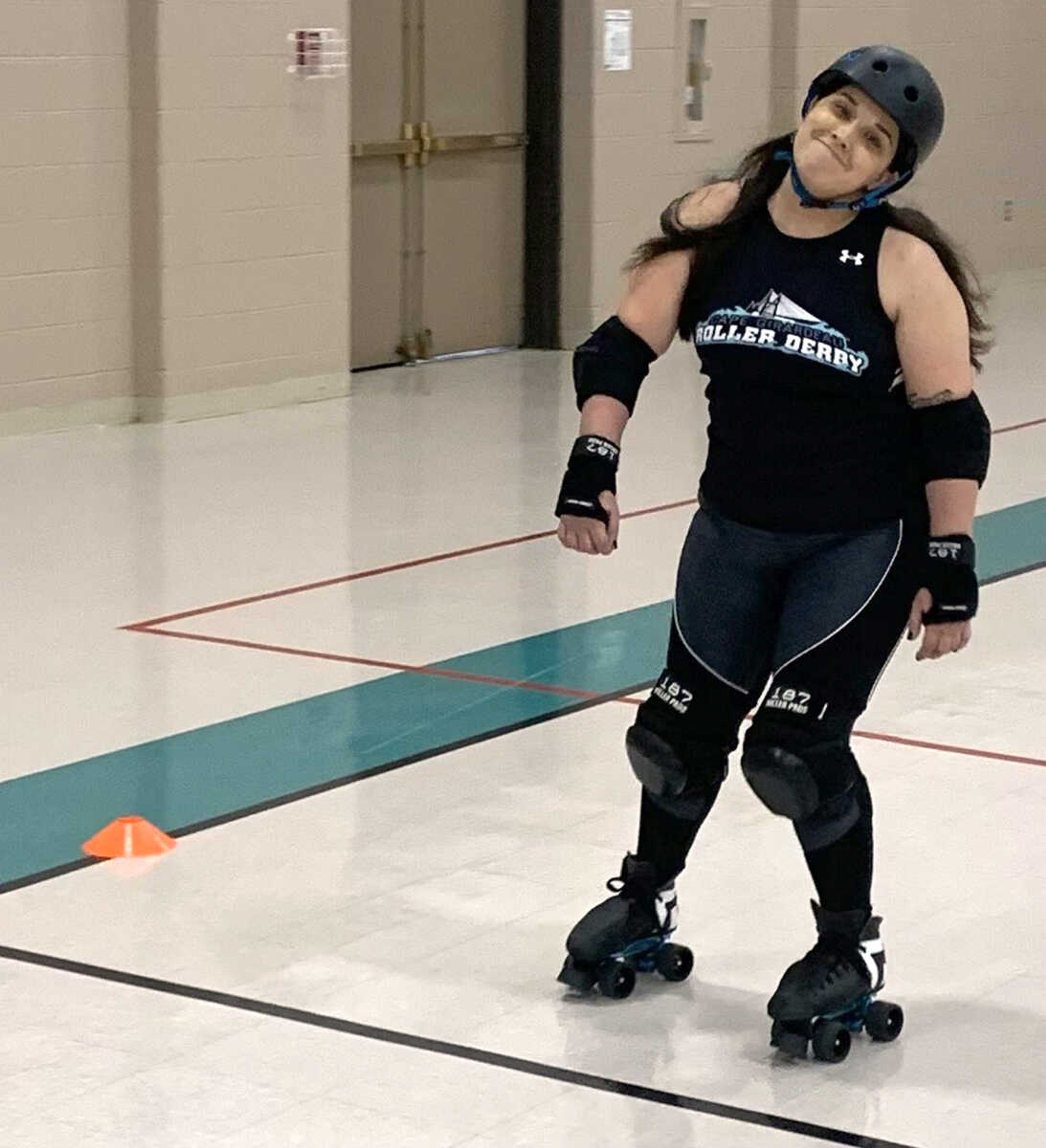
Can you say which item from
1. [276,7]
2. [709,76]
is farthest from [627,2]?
[276,7]

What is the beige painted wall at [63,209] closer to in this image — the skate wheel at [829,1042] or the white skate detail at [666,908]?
the white skate detail at [666,908]

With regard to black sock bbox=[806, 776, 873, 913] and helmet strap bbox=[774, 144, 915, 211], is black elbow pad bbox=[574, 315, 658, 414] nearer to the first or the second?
helmet strap bbox=[774, 144, 915, 211]

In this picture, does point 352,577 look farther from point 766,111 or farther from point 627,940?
point 766,111

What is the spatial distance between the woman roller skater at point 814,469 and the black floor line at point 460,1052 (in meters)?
0.26

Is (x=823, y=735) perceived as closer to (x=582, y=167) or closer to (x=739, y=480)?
(x=739, y=480)

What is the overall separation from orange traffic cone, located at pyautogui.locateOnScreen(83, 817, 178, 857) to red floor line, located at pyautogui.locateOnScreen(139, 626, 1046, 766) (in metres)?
1.48

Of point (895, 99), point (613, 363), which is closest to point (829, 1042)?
point (613, 363)

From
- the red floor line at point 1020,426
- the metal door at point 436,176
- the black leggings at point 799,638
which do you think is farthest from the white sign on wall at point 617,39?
the black leggings at point 799,638

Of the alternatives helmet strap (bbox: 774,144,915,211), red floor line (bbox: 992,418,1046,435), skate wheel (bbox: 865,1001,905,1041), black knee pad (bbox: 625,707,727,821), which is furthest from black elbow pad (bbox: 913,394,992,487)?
red floor line (bbox: 992,418,1046,435)

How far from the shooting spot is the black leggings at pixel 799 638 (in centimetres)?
361

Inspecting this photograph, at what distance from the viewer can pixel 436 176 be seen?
40.7 feet

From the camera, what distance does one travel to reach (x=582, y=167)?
42.1ft

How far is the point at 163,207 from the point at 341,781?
5.54 meters

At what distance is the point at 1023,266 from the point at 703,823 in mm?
12506
